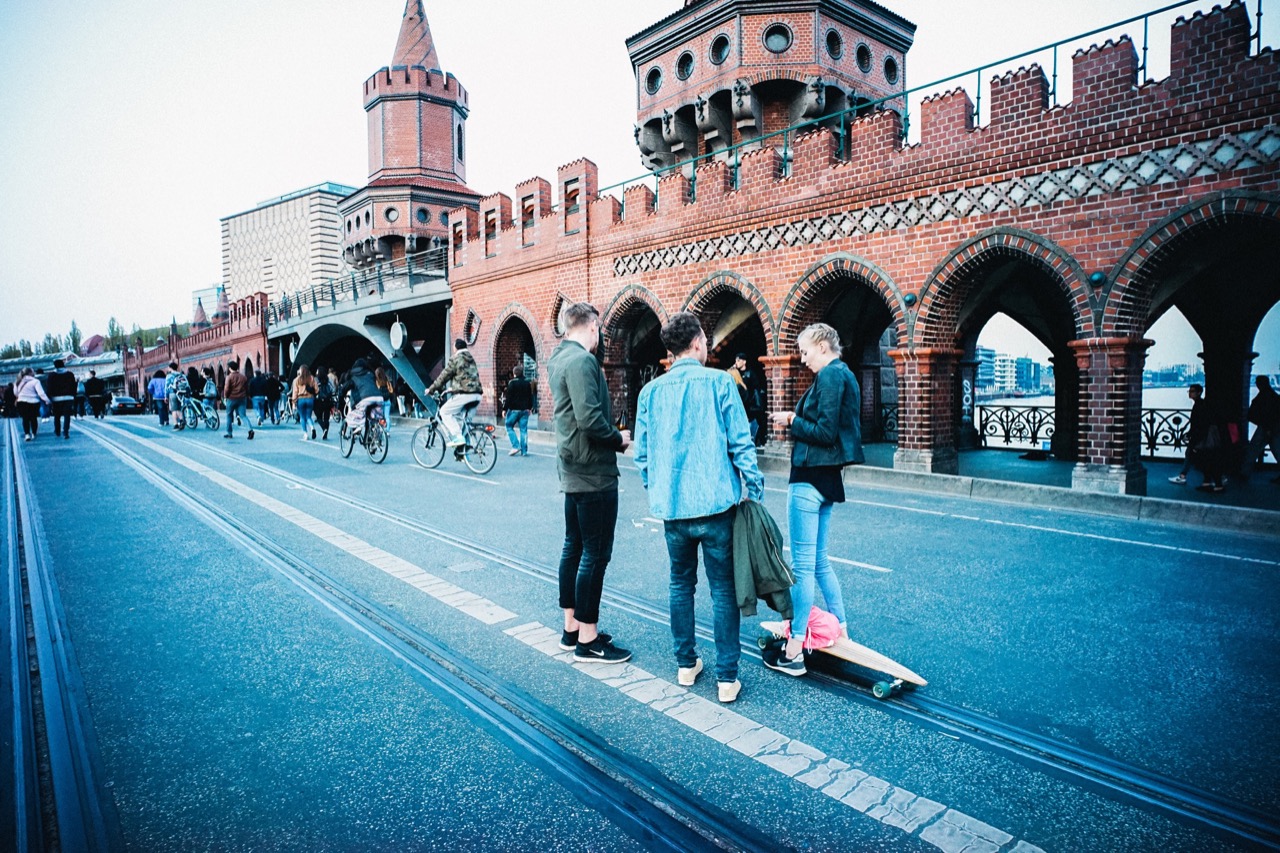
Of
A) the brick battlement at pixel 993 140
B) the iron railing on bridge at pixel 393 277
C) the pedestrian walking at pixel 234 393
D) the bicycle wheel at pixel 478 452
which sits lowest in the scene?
the bicycle wheel at pixel 478 452

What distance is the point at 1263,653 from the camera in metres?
4.30

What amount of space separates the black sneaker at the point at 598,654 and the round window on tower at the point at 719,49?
18432 millimetres

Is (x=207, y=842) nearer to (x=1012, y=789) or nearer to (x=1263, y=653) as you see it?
(x=1012, y=789)

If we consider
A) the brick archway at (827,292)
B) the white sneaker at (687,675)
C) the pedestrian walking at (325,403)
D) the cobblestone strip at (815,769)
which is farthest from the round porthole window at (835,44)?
the cobblestone strip at (815,769)

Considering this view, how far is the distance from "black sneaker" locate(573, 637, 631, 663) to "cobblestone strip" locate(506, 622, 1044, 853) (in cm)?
4

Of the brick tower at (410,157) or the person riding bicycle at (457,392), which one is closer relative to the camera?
the person riding bicycle at (457,392)

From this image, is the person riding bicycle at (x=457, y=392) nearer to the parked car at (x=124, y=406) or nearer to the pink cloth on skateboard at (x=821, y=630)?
the pink cloth on skateboard at (x=821, y=630)

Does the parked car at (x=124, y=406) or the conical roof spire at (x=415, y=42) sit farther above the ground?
the conical roof spire at (x=415, y=42)

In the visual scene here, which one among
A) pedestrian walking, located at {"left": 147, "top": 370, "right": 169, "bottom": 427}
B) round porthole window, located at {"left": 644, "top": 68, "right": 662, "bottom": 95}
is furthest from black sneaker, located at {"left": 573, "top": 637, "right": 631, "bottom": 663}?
pedestrian walking, located at {"left": 147, "top": 370, "right": 169, "bottom": 427}

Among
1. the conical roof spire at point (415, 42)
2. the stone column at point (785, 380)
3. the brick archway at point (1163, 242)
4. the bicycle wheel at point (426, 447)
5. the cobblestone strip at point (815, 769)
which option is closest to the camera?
the cobblestone strip at point (815, 769)

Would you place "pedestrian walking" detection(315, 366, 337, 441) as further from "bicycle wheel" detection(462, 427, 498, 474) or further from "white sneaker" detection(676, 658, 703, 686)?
"white sneaker" detection(676, 658, 703, 686)

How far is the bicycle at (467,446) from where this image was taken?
40.6 ft

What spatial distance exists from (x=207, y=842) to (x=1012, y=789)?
296cm

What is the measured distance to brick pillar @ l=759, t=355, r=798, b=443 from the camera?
14.1 m
